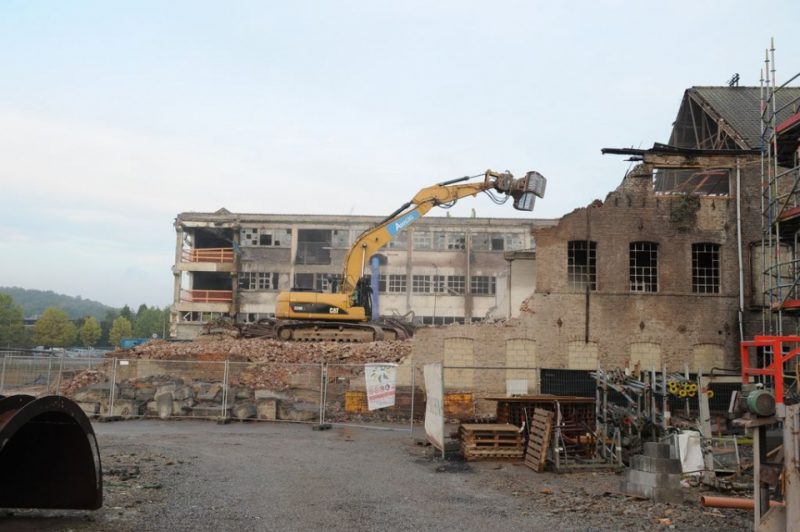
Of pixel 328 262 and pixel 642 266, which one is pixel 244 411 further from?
pixel 328 262

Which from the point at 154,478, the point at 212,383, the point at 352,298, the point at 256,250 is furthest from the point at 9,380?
the point at 256,250

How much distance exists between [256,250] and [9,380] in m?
29.5

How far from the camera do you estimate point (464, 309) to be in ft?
166

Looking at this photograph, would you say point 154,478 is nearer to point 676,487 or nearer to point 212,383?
point 676,487

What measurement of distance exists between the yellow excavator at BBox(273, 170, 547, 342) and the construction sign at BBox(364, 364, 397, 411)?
734cm

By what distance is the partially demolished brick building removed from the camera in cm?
2275

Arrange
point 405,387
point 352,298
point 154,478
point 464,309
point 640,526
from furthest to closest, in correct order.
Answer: point 464,309
point 352,298
point 405,387
point 154,478
point 640,526

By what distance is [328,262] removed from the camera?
5191 centimetres

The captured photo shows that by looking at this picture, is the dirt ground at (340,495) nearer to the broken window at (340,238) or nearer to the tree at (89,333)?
the broken window at (340,238)

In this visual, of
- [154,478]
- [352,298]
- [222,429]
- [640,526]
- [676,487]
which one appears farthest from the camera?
[352,298]

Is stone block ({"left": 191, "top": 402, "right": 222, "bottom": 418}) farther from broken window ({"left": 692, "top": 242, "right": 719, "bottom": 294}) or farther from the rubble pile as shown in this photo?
broken window ({"left": 692, "top": 242, "right": 719, "bottom": 294})

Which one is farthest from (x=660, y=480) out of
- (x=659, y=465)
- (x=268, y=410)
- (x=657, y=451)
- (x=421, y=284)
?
(x=421, y=284)

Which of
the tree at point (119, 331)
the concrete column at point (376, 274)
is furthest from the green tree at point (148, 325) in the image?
the concrete column at point (376, 274)

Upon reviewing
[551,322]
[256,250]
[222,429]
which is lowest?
[222,429]
